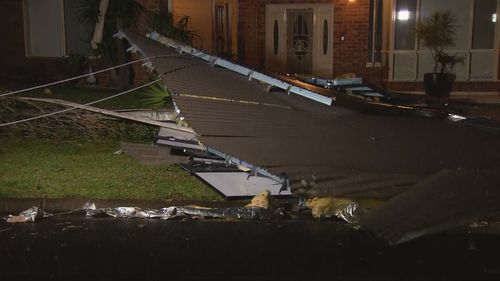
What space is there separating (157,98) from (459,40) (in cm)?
972

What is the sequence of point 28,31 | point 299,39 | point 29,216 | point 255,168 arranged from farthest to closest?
point 299,39 → point 28,31 → point 29,216 → point 255,168

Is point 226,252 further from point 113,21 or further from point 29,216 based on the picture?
point 113,21

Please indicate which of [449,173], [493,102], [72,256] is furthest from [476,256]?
[493,102]

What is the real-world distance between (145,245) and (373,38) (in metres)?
12.5

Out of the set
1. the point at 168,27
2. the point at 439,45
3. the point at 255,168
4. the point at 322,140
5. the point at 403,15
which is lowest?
the point at 255,168

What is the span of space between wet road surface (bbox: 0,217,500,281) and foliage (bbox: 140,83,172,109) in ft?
13.9

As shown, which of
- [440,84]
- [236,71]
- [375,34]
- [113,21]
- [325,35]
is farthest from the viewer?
[325,35]

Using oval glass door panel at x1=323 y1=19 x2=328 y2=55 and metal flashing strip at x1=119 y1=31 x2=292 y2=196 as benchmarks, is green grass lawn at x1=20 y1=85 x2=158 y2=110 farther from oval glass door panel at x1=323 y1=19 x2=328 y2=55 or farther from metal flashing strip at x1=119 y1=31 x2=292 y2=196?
oval glass door panel at x1=323 y1=19 x2=328 y2=55

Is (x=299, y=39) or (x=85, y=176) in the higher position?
(x=299, y=39)

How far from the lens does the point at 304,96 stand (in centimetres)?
784

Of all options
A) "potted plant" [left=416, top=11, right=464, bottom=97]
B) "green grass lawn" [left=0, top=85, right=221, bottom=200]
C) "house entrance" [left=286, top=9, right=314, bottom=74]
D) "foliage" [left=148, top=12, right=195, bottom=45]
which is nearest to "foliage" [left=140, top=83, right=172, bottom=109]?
"green grass lawn" [left=0, top=85, right=221, bottom=200]

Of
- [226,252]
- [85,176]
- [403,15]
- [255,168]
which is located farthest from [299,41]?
[226,252]

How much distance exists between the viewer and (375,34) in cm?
1717

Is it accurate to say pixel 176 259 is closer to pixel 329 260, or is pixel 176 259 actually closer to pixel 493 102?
pixel 329 260
